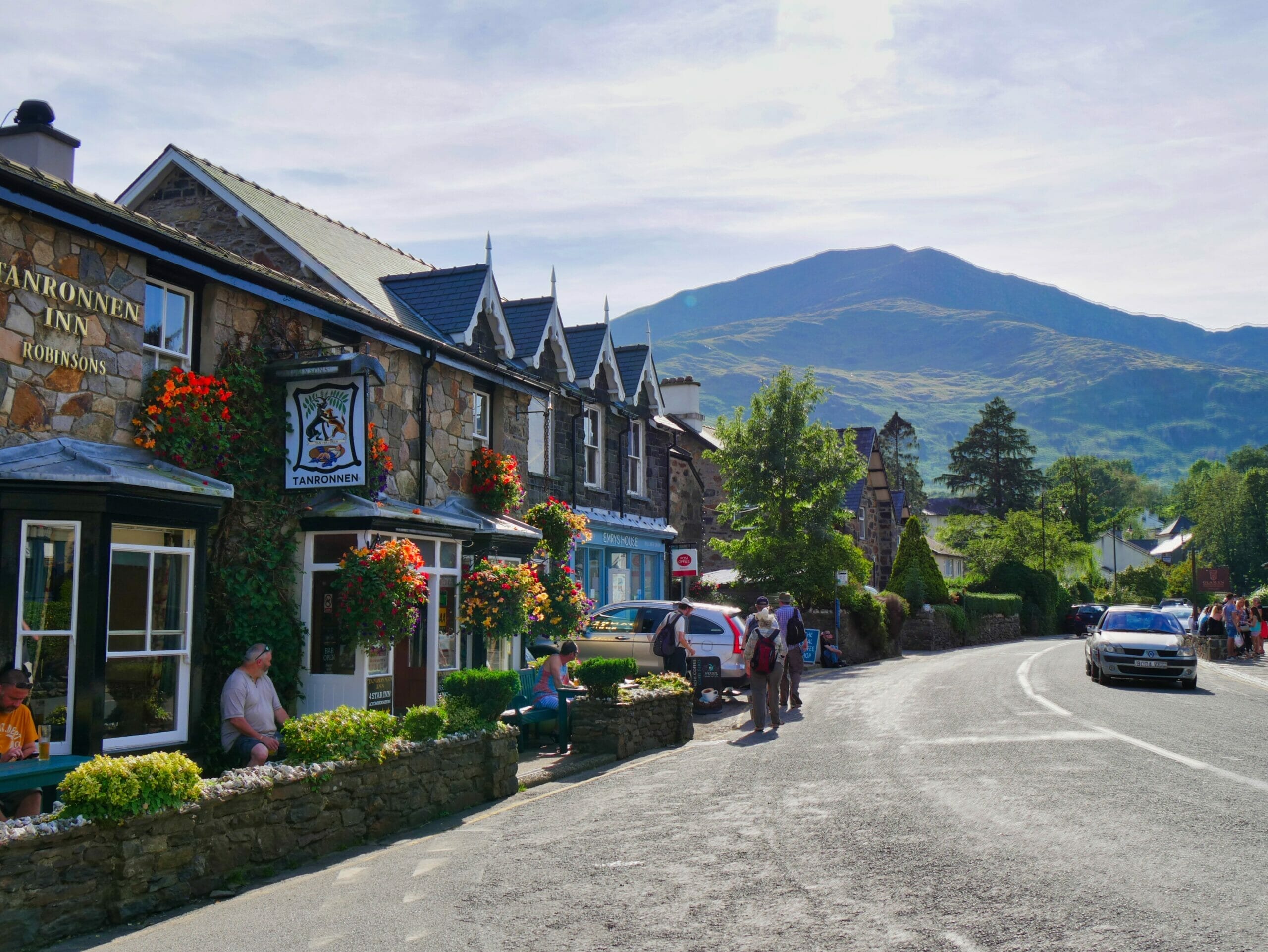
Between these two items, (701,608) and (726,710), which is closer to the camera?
(726,710)

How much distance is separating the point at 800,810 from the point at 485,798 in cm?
338

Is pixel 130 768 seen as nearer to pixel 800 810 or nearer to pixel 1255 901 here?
pixel 800 810

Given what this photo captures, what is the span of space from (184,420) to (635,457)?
1836 centimetres

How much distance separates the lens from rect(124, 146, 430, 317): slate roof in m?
20.0

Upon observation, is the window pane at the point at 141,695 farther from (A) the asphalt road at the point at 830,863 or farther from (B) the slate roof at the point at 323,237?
(B) the slate roof at the point at 323,237

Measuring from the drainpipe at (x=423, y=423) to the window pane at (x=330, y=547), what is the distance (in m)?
2.67

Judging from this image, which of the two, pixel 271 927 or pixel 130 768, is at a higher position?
pixel 130 768

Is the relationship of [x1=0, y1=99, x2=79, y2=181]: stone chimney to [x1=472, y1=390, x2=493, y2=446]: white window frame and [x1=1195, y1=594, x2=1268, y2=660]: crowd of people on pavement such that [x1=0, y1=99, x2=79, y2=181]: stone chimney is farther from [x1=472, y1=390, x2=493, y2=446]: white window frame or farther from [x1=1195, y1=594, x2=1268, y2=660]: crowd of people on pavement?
[x1=1195, y1=594, x2=1268, y2=660]: crowd of people on pavement

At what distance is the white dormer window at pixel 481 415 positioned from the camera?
19422mm

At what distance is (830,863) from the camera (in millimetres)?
7629

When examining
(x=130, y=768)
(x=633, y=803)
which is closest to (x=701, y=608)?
(x=633, y=803)

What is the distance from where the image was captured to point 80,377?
1091 cm

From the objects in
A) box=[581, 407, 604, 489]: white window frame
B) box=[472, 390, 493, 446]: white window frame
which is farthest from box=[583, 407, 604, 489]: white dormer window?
box=[472, 390, 493, 446]: white window frame

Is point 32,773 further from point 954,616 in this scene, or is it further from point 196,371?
point 954,616
